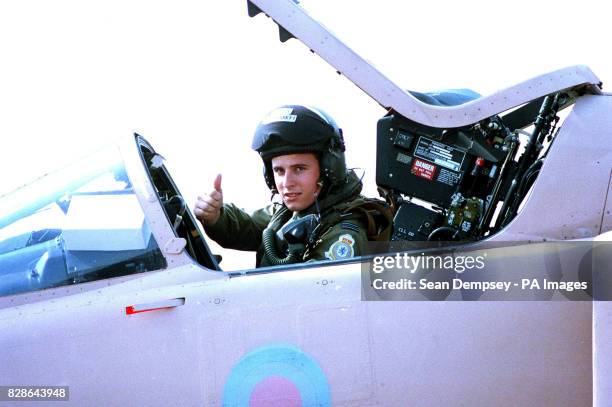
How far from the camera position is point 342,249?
345cm

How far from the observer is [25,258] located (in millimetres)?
3355

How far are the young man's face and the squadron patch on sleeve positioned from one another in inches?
18.1

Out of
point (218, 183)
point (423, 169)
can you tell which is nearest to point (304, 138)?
point (218, 183)

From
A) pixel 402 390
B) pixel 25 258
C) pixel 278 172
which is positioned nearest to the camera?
pixel 402 390

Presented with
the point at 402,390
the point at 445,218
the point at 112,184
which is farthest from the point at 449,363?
the point at 112,184

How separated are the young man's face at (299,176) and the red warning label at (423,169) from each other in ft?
1.55

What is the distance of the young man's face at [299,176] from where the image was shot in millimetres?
3881

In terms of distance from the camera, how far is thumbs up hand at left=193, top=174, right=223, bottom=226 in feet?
13.0

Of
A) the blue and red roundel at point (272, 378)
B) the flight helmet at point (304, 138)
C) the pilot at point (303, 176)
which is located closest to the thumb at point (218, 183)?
the pilot at point (303, 176)

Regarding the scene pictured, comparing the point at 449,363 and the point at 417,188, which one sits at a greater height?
the point at 417,188

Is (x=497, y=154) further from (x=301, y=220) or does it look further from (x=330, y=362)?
(x=330, y=362)

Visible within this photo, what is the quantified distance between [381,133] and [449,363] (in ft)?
3.69

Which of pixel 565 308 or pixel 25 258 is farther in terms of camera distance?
pixel 25 258

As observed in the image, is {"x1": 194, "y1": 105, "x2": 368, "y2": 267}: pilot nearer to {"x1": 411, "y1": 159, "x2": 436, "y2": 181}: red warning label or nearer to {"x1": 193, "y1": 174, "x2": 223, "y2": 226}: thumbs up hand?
{"x1": 193, "y1": 174, "x2": 223, "y2": 226}: thumbs up hand
